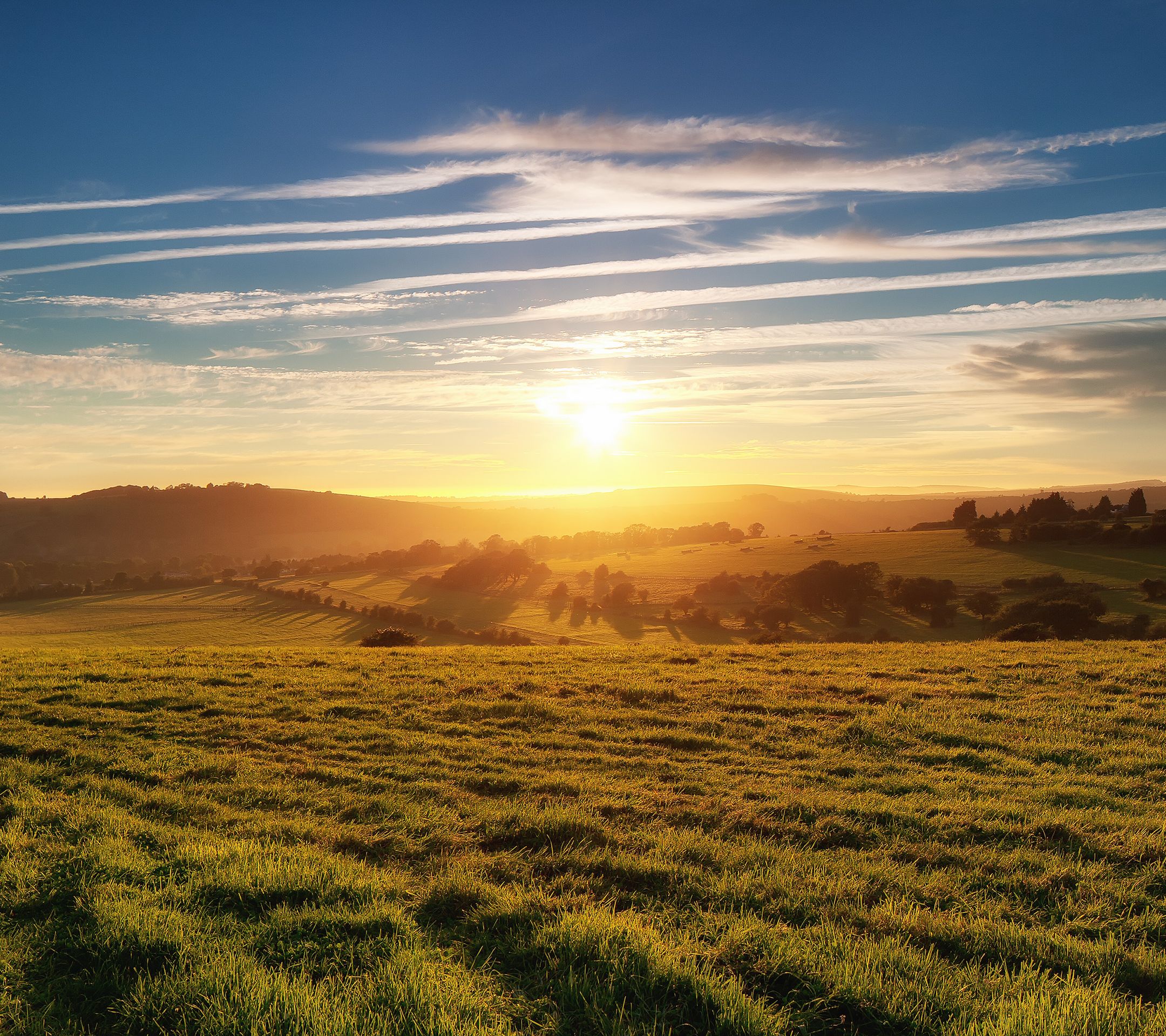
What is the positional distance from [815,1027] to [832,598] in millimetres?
74698

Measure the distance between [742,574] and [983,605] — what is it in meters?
34.1

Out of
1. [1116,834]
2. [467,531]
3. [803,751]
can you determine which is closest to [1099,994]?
[1116,834]

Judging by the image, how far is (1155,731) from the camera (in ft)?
39.6

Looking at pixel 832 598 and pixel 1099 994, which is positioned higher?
pixel 1099 994

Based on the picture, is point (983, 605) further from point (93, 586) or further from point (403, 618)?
point (93, 586)

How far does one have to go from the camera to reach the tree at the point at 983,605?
62.6 m

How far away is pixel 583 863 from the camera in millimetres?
6992

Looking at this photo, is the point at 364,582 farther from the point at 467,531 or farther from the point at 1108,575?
the point at 467,531

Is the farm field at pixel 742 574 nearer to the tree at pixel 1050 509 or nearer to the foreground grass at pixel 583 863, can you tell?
the tree at pixel 1050 509

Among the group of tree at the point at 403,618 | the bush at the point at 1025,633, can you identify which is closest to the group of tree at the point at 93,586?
the group of tree at the point at 403,618

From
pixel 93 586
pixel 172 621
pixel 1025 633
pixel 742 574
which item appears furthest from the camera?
pixel 93 586

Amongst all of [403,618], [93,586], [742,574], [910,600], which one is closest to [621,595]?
[742,574]

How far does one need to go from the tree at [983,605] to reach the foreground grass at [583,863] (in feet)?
178

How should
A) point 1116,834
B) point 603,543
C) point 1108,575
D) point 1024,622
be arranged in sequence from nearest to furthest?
point 1116,834, point 1024,622, point 1108,575, point 603,543
